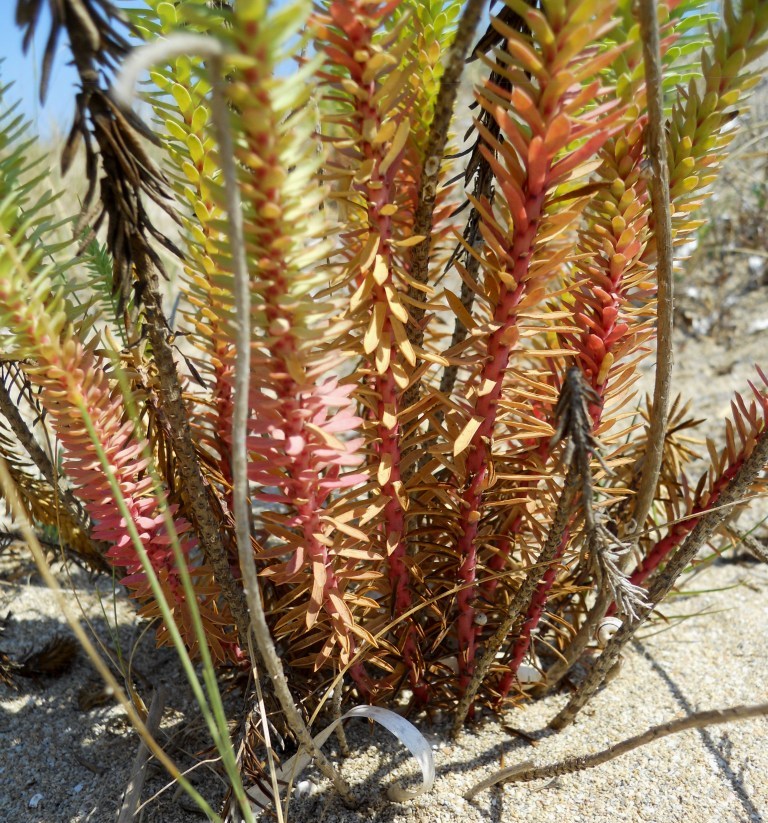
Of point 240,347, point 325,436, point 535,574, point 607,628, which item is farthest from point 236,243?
point 607,628

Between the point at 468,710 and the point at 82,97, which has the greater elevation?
the point at 82,97

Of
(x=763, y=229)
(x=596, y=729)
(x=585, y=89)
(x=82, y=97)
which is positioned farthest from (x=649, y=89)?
(x=763, y=229)

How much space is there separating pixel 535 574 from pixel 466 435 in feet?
0.55

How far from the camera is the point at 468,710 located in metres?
0.85

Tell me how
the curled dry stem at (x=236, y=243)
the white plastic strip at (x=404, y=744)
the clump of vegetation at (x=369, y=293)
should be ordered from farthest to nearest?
the white plastic strip at (x=404, y=744)
the clump of vegetation at (x=369, y=293)
the curled dry stem at (x=236, y=243)

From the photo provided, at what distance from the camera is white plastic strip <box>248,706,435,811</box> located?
697mm

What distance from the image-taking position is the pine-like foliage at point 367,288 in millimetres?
473

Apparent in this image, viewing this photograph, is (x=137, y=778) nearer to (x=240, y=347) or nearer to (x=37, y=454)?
(x=37, y=454)

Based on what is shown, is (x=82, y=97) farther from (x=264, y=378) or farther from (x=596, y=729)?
(x=596, y=729)

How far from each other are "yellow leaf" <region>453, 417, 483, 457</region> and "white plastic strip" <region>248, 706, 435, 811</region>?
31 cm

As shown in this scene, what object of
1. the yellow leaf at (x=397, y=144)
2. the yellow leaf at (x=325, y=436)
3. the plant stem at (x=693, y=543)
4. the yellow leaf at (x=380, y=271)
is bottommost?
the plant stem at (x=693, y=543)

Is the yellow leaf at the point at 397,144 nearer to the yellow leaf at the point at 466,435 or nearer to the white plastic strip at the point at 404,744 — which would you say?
the yellow leaf at the point at 466,435

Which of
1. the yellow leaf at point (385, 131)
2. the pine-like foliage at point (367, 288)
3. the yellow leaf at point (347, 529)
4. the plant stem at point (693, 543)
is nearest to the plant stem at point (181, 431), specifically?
the pine-like foliage at point (367, 288)

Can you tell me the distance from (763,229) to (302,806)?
233cm
